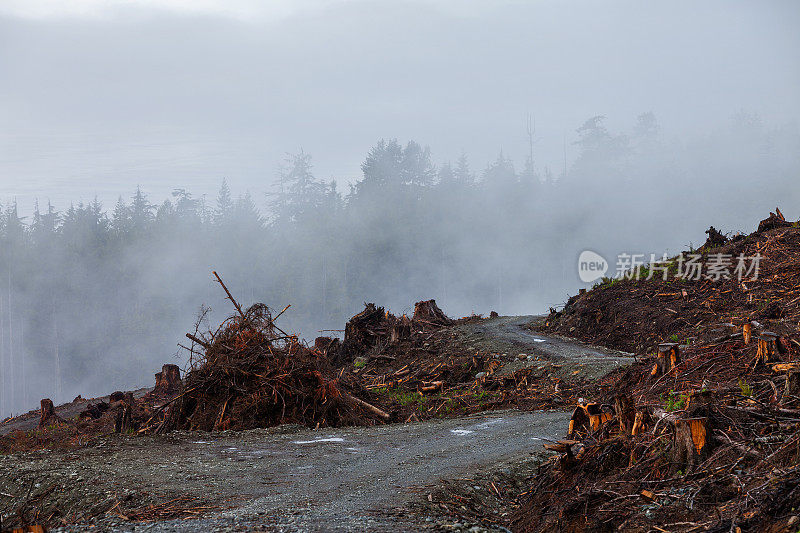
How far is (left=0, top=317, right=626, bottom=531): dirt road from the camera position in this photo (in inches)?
186

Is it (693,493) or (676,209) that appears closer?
(693,493)

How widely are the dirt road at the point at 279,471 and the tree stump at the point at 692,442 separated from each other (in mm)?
1833

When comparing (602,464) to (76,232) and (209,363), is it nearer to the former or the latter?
(209,363)

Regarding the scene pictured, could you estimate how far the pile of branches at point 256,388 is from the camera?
10.1 meters

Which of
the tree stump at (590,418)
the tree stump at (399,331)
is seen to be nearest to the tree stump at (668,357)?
the tree stump at (590,418)

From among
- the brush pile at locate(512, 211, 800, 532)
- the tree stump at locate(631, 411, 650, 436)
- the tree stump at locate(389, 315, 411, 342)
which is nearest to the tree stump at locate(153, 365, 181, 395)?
the tree stump at locate(389, 315, 411, 342)

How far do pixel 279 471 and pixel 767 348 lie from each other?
5.08m

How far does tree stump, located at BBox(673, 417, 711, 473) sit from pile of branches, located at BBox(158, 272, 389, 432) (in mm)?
6794

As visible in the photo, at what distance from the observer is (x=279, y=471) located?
22.0ft

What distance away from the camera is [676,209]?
213 ft

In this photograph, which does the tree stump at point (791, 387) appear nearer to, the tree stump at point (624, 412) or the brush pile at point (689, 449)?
the brush pile at point (689, 449)

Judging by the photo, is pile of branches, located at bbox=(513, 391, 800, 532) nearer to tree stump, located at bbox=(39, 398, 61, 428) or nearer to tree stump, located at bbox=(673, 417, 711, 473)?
tree stump, located at bbox=(673, 417, 711, 473)

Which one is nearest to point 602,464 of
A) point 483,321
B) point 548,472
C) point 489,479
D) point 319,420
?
point 548,472

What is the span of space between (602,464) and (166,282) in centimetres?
6490
